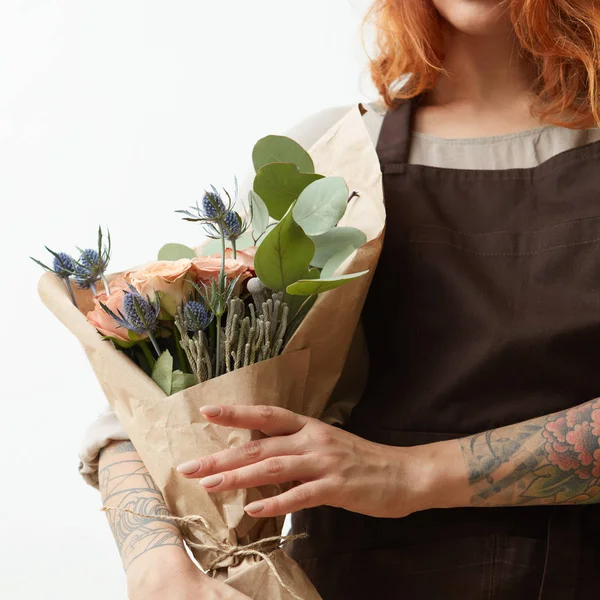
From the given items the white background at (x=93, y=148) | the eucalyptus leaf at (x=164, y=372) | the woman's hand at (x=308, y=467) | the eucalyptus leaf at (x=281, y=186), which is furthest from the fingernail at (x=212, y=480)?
the white background at (x=93, y=148)

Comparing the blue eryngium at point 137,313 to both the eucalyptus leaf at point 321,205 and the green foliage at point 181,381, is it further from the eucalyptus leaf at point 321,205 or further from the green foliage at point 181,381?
the eucalyptus leaf at point 321,205

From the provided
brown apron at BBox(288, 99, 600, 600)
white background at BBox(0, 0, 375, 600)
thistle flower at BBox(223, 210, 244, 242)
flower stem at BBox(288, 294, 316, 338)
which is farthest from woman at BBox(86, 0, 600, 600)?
white background at BBox(0, 0, 375, 600)

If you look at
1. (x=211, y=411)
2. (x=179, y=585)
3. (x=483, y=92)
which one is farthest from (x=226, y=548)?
(x=483, y=92)

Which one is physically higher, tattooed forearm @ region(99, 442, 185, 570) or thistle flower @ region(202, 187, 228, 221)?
thistle flower @ region(202, 187, 228, 221)

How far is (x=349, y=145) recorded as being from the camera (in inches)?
43.1

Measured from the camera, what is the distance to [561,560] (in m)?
1.05

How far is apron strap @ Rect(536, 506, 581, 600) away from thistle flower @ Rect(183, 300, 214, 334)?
1.86 ft

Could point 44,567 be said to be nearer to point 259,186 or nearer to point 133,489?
point 133,489

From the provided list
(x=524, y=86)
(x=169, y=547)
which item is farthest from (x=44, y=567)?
(x=524, y=86)

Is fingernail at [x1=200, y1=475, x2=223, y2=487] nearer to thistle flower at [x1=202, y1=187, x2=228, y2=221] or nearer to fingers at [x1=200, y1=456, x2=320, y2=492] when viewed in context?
fingers at [x1=200, y1=456, x2=320, y2=492]

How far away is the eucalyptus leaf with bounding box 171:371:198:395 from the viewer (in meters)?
0.85

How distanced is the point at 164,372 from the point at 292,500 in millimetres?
189

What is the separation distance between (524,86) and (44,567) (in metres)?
1.65

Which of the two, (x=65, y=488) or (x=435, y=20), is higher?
(x=435, y=20)
